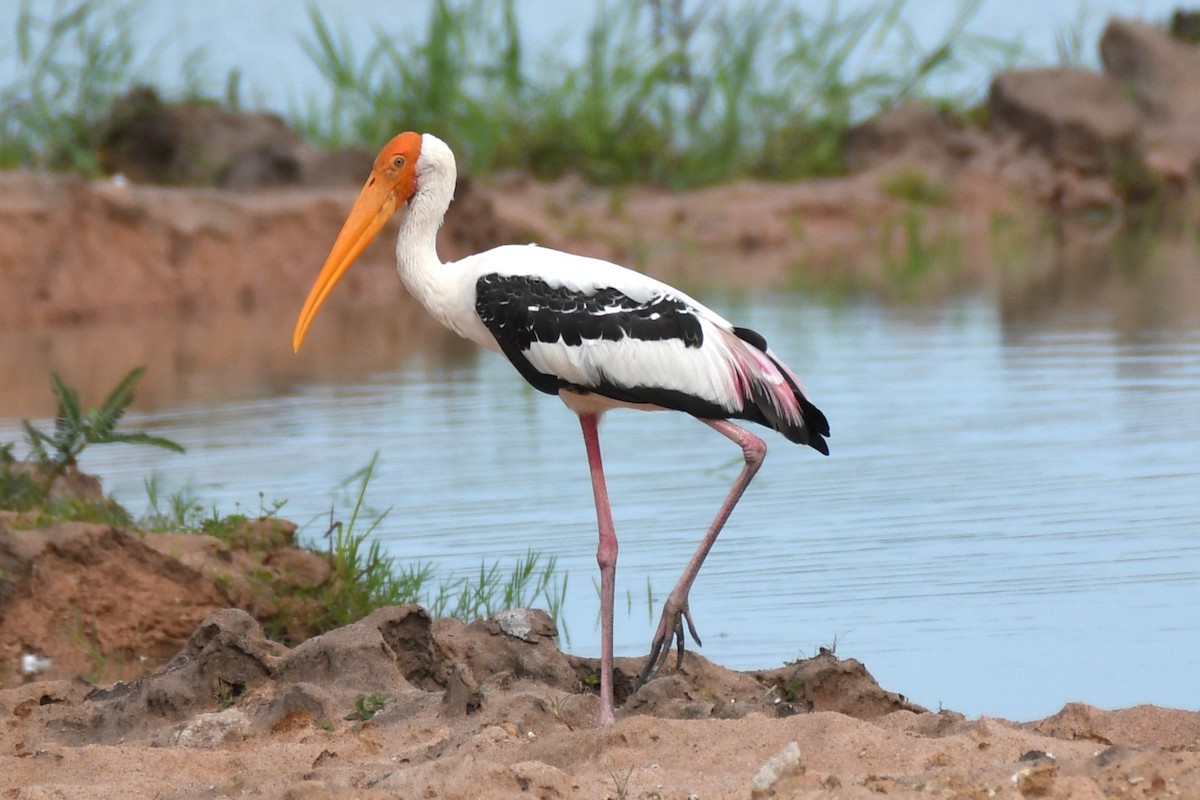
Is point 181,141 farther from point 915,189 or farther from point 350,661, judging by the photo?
point 350,661

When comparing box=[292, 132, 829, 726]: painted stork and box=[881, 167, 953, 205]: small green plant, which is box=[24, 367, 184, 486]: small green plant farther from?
box=[881, 167, 953, 205]: small green plant

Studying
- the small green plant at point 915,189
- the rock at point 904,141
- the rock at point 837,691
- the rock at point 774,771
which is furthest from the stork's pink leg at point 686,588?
the rock at point 904,141

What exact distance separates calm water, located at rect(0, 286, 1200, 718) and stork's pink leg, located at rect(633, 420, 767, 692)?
0.44 m

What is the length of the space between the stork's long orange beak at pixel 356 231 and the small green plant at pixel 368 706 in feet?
3.99

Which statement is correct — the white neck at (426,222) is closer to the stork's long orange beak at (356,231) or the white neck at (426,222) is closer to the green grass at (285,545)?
the stork's long orange beak at (356,231)

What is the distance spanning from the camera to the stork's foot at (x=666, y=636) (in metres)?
4.89

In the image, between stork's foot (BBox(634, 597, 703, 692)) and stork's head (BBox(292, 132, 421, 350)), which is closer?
stork's foot (BBox(634, 597, 703, 692))

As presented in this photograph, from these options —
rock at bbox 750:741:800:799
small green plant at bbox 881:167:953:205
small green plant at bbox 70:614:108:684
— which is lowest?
small green plant at bbox 70:614:108:684

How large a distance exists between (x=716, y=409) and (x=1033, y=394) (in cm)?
439

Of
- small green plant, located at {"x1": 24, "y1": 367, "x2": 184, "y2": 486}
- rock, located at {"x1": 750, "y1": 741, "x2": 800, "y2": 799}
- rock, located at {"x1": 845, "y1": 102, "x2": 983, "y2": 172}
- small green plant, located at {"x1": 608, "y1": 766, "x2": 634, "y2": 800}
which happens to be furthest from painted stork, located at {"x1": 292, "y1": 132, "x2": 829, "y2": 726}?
rock, located at {"x1": 845, "y1": 102, "x2": 983, "y2": 172}

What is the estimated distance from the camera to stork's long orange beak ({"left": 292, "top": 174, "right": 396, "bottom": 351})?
5844 mm

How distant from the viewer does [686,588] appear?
4.96m

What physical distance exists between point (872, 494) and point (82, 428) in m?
2.55

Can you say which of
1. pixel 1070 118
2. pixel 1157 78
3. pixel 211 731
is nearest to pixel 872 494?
pixel 211 731
